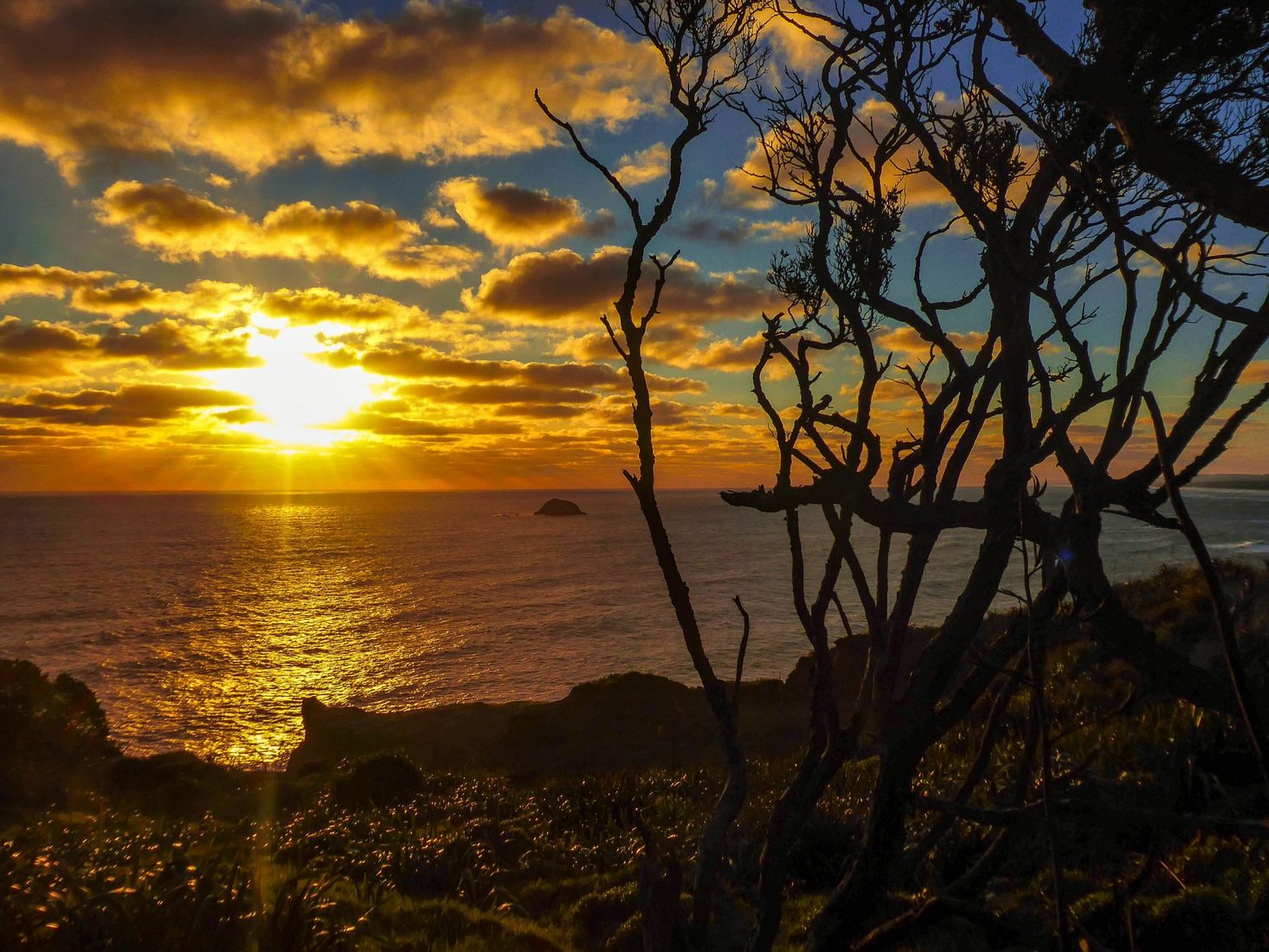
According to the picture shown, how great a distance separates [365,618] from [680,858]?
56386 mm

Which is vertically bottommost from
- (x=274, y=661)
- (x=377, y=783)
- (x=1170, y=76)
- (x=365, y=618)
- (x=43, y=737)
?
(x=274, y=661)

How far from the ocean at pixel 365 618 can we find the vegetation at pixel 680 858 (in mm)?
22761

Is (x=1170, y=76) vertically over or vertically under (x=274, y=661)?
over

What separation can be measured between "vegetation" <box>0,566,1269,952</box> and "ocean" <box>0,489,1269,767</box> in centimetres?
2276

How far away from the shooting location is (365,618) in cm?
6009

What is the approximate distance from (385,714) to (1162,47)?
29834mm

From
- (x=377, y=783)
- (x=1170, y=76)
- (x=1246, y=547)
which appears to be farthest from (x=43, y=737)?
(x=1246, y=547)

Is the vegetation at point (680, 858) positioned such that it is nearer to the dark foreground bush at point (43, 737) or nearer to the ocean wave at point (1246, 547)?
the dark foreground bush at point (43, 737)

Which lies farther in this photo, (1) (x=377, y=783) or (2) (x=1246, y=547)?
(2) (x=1246, y=547)

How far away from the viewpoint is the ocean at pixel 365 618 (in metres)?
38.6

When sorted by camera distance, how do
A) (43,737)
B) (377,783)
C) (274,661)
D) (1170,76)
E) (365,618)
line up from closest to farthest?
(1170,76) → (377,783) → (43,737) → (274,661) → (365,618)

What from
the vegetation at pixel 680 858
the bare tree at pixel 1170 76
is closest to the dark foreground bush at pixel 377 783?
the vegetation at pixel 680 858

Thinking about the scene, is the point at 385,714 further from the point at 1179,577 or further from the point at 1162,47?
the point at 1162,47

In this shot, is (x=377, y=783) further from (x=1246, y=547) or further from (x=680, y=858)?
(x=1246, y=547)
